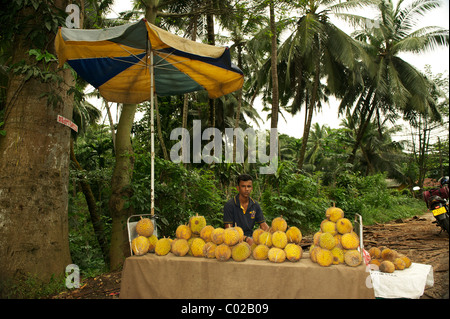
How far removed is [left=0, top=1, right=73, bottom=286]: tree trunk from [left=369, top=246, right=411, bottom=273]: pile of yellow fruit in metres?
3.55

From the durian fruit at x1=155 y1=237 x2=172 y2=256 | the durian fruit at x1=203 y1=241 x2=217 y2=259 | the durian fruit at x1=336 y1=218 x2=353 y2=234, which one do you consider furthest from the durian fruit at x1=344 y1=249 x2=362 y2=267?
the durian fruit at x1=155 y1=237 x2=172 y2=256

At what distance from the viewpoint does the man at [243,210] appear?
3607 millimetres

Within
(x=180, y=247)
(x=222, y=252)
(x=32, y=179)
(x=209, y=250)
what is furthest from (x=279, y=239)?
(x=32, y=179)

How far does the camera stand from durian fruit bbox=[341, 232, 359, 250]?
8.10ft

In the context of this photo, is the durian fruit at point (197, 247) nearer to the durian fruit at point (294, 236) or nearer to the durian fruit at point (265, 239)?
the durian fruit at point (265, 239)

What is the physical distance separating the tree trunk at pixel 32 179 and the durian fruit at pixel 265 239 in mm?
2620

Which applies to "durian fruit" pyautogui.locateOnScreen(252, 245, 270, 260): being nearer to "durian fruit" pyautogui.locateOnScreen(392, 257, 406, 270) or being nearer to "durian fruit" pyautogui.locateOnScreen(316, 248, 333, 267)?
"durian fruit" pyautogui.locateOnScreen(316, 248, 333, 267)

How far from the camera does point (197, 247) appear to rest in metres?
2.79

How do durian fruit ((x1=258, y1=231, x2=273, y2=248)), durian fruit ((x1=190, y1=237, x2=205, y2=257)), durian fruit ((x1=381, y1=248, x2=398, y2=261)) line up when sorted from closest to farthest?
durian fruit ((x1=258, y1=231, x2=273, y2=248))
durian fruit ((x1=190, y1=237, x2=205, y2=257))
durian fruit ((x1=381, y1=248, x2=398, y2=261))

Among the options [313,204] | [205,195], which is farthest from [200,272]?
[313,204]

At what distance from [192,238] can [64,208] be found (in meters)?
2.08

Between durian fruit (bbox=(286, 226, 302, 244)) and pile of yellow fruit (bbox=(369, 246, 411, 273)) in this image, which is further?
pile of yellow fruit (bbox=(369, 246, 411, 273))

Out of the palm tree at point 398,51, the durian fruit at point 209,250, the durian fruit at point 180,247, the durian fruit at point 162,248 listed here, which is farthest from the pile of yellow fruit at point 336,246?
the palm tree at point 398,51

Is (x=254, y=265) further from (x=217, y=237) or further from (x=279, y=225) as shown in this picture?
(x=279, y=225)
